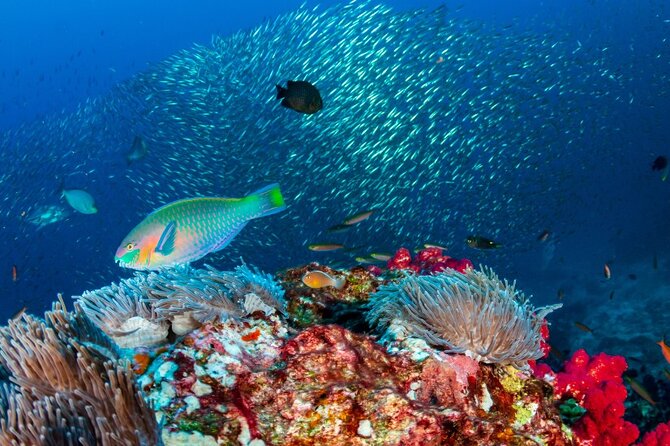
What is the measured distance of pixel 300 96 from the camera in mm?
5117

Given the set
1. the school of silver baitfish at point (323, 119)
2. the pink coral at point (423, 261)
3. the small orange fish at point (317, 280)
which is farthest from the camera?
the school of silver baitfish at point (323, 119)

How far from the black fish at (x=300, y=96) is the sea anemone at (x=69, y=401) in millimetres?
3721

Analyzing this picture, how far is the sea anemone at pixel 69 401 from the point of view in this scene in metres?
1.63

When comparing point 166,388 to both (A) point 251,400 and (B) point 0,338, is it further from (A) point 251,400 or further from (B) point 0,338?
(B) point 0,338

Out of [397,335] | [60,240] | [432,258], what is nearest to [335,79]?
[432,258]

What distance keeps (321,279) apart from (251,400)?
5.52 feet

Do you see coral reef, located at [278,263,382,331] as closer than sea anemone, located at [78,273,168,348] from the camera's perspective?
No

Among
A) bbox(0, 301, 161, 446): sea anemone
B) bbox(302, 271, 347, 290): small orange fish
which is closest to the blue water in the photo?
bbox(302, 271, 347, 290): small orange fish

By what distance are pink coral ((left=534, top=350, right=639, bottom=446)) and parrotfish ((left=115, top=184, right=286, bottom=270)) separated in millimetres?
2479

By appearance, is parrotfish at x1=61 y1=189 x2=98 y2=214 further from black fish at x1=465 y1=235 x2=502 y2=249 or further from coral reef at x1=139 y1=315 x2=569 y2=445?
coral reef at x1=139 y1=315 x2=569 y2=445

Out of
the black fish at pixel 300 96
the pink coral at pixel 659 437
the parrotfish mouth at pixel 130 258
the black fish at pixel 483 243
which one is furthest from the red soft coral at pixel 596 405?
the black fish at pixel 300 96

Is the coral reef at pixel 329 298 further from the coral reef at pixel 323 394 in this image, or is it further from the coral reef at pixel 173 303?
the coral reef at pixel 323 394

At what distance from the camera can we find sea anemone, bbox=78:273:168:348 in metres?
2.45

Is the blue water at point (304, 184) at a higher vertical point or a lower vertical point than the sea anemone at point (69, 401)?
higher
